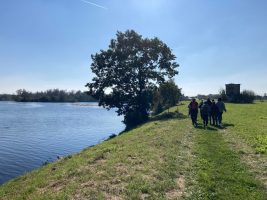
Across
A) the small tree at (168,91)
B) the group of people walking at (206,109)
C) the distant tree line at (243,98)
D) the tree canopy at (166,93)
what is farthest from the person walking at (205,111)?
the distant tree line at (243,98)

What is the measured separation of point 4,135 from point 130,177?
31.0 meters

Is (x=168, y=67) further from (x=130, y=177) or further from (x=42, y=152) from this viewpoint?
(x=130, y=177)

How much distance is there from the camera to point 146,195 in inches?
390

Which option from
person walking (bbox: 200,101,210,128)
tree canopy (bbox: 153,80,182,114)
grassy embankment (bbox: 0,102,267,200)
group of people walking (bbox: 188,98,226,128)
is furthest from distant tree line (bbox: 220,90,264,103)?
grassy embankment (bbox: 0,102,267,200)

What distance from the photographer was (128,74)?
1969 inches

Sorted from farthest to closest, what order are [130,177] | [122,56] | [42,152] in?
[122,56]
[42,152]
[130,177]

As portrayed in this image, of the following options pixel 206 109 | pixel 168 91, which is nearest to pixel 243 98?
pixel 168 91

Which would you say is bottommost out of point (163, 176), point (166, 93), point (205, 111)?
point (163, 176)

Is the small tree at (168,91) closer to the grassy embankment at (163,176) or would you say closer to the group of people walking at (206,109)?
the group of people walking at (206,109)

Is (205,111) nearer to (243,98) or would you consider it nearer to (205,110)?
(205,110)

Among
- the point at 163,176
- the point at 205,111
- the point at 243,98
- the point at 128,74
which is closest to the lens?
the point at 163,176

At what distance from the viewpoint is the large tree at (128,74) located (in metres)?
50.1

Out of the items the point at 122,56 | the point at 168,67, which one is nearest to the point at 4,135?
the point at 122,56

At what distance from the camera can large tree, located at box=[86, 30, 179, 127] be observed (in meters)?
50.1
